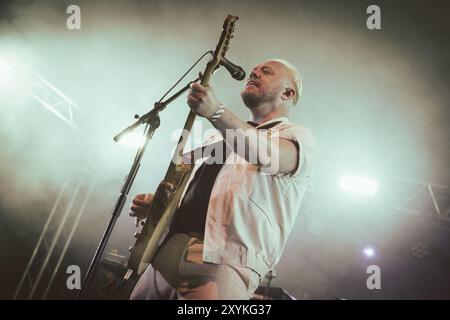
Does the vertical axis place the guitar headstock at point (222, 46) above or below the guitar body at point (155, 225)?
above

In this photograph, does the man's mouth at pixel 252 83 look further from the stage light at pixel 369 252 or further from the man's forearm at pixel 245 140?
the stage light at pixel 369 252

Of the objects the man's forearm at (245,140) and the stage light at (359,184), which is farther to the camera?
the stage light at (359,184)

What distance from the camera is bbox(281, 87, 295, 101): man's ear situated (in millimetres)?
2293

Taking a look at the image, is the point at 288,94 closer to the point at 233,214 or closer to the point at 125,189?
the point at 233,214

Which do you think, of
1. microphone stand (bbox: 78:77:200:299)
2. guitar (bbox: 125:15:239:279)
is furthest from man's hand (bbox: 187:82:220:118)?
microphone stand (bbox: 78:77:200:299)

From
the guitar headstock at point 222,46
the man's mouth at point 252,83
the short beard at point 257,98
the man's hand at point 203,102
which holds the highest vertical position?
the guitar headstock at point 222,46

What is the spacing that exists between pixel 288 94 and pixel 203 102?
36.8 inches

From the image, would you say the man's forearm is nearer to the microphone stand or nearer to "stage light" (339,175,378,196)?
the microphone stand

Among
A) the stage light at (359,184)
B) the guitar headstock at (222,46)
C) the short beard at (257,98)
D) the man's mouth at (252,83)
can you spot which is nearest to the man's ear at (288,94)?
the short beard at (257,98)

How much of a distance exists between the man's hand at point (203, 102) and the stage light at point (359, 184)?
664 cm

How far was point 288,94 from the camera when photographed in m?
2.32

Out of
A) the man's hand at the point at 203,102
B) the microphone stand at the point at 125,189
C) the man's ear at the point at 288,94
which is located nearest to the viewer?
the man's hand at the point at 203,102

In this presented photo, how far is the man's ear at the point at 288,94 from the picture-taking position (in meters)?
2.29

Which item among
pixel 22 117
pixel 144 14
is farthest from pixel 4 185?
pixel 144 14
